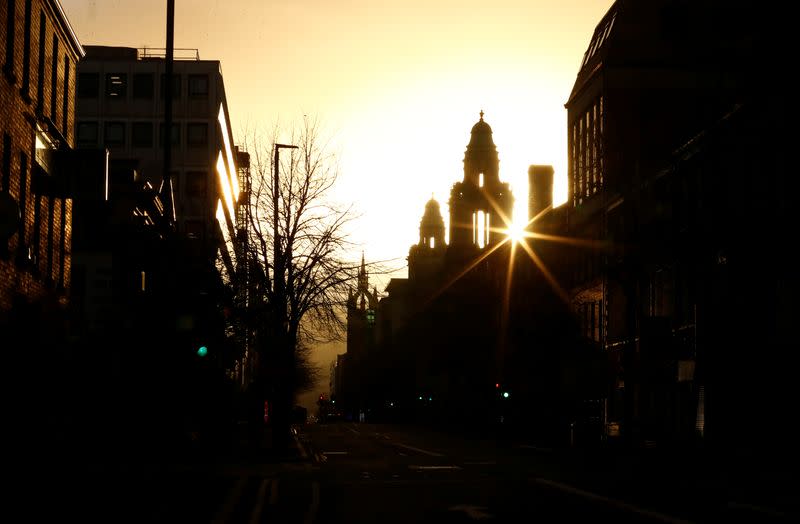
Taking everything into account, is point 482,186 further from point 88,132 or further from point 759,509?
point 759,509

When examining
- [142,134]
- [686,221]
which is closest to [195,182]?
[142,134]

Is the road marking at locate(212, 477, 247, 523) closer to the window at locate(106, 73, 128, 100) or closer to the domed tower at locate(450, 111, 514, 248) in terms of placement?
the window at locate(106, 73, 128, 100)

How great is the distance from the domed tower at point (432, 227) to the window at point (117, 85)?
88.1 m

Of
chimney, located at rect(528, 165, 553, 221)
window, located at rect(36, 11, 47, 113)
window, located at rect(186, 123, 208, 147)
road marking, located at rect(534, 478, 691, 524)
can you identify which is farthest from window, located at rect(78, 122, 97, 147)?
road marking, located at rect(534, 478, 691, 524)

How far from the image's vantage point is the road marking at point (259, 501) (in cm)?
1570

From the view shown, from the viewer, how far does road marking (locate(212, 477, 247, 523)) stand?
52.1ft

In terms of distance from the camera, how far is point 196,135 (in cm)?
9331

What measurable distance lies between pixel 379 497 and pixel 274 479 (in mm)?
5490

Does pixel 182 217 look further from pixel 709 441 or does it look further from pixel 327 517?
pixel 327 517

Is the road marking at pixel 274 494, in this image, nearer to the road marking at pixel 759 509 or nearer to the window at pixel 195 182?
the road marking at pixel 759 509

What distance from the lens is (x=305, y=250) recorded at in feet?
141

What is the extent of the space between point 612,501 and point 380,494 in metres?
3.99

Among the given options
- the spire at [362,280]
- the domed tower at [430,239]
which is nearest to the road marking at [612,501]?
the spire at [362,280]

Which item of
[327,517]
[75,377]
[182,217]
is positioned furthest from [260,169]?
[182,217]
